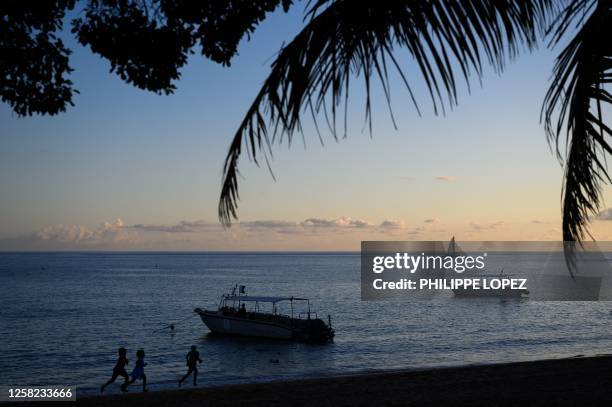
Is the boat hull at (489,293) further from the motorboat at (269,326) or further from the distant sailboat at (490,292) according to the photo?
the motorboat at (269,326)

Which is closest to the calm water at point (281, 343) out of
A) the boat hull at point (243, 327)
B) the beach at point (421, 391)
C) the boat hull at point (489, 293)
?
the boat hull at point (243, 327)

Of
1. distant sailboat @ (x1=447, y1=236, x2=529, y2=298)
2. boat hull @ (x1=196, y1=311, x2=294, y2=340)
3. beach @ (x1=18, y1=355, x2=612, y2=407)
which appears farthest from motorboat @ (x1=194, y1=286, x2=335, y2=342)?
distant sailboat @ (x1=447, y1=236, x2=529, y2=298)

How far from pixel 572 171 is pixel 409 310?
81.5 meters

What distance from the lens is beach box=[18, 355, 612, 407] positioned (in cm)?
1412

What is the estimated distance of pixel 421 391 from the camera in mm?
17156

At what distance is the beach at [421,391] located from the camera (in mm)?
14125

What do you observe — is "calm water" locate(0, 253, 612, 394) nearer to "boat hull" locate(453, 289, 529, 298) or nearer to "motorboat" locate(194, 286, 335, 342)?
"motorboat" locate(194, 286, 335, 342)

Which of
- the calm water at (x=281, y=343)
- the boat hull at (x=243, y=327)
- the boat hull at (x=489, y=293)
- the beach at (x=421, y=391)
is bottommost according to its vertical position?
the boat hull at (x=489, y=293)

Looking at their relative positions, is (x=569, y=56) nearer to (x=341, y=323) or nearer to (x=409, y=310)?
(x=341, y=323)

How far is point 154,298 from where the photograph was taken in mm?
99000

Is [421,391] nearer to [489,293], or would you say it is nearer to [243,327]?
[243,327]

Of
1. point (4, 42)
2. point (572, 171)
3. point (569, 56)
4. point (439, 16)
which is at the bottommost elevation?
point (572, 171)

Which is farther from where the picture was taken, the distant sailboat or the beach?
the distant sailboat

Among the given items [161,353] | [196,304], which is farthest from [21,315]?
[161,353]
